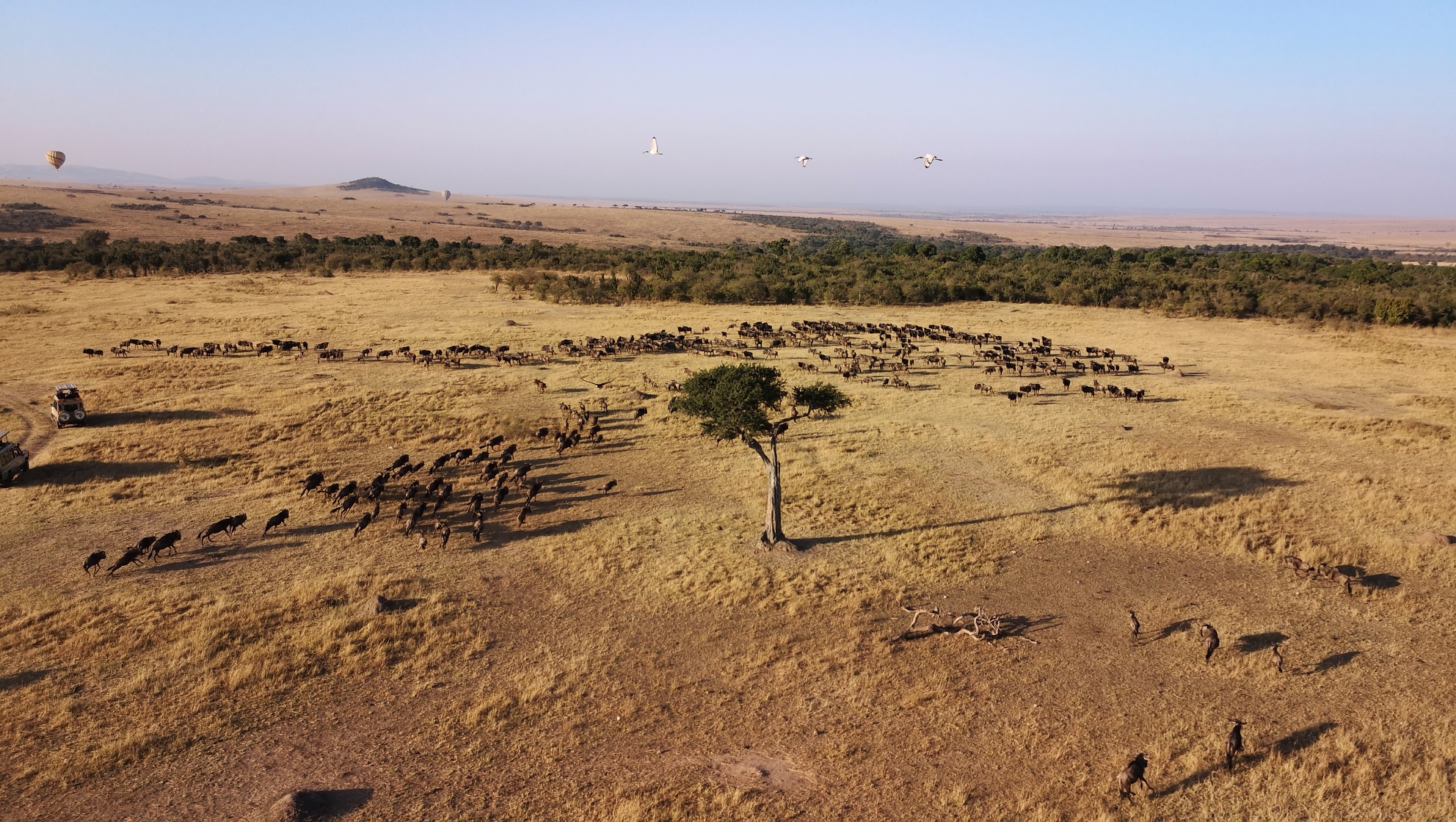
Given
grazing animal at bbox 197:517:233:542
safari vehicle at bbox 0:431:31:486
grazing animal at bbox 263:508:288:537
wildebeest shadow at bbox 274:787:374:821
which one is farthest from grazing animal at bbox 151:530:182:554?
wildebeest shadow at bbox 274:787:374:821

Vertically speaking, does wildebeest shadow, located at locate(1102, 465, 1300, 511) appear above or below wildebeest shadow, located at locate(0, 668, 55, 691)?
above

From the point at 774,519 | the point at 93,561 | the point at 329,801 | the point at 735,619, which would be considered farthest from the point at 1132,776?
the point at 93,561

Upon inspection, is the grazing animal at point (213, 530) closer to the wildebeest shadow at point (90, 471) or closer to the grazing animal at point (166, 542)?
the grazing animal at point (166, 542)

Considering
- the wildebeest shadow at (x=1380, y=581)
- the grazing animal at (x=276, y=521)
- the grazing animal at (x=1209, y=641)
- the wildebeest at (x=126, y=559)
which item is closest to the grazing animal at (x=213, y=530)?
the grazing animal at (x=276, y=521)

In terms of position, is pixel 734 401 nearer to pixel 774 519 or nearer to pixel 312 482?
pixel 774 519

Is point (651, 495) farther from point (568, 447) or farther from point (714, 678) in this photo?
point (714, 678)

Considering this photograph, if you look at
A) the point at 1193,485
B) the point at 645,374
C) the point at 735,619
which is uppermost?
the point at 645,374

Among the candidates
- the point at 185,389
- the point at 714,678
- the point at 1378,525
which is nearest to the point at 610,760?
the point at 714,678

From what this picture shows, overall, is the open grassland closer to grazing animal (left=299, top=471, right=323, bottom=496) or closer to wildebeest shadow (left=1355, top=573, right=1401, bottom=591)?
wildebeest shadow (left=1355, top=573, right=1401, bottom=591)
